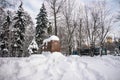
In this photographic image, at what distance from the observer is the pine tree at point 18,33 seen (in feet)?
117

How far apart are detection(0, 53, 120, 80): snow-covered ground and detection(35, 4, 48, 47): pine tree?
2907 cm

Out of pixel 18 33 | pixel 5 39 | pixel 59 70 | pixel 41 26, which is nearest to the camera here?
pixel 59 70

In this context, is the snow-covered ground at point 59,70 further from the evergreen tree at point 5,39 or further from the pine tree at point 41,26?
the pine tree at point 41,26

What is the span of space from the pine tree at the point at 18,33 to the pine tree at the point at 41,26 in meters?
3.01

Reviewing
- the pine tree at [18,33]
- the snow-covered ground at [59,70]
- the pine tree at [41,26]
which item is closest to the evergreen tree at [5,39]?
the pine tree at [18,33]

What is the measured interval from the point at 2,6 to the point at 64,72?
12113mm

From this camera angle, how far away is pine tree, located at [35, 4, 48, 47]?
3769 centimetres

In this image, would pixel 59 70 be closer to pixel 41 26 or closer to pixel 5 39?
pixel 41 26

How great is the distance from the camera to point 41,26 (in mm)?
38531

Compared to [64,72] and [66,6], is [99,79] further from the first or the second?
[66,6]

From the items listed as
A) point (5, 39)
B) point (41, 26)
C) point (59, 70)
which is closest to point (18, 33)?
point (5, 39)

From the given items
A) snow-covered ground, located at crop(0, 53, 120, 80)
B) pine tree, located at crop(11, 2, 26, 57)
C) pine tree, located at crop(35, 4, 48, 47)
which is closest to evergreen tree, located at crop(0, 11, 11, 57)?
pine tree, located at crop(11, 2, 26, 57)

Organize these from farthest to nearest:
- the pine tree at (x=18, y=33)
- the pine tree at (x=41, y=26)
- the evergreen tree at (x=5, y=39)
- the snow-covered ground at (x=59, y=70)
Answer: the pine tree at (x=41, y=26)
the evergreen tree at (x=5, y=39)
the pine tree at (x=18, y=33)
the snow-covered ground at (x=59, y=70)

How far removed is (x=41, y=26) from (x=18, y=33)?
16.3 ft
